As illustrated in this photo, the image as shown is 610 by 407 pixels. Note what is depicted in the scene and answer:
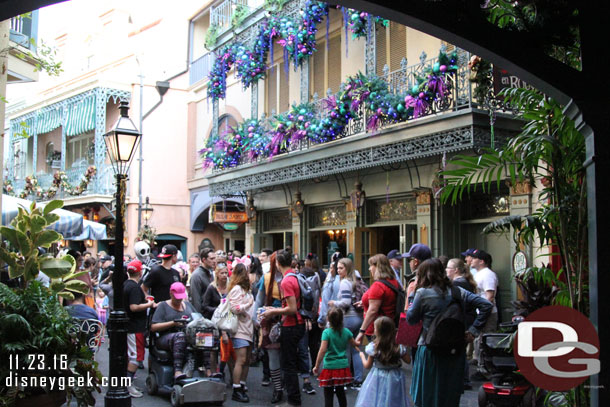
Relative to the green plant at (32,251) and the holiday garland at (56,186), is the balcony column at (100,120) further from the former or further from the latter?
the green plant at (32,251)

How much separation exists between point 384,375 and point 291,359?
2111 millimetres

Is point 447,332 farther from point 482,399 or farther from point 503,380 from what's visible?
point 482,399

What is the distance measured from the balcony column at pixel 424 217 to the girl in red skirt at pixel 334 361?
6639 mm

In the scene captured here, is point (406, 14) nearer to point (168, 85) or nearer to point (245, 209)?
point (245, 209)

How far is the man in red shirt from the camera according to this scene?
8219 millimetres

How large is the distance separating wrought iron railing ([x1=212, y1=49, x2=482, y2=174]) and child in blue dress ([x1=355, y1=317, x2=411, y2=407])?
429cm

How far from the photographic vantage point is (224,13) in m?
21.9

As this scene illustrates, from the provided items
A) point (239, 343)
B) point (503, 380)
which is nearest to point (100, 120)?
point (239, 343)

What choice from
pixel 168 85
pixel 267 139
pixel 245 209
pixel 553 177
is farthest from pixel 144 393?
pixel 168 85

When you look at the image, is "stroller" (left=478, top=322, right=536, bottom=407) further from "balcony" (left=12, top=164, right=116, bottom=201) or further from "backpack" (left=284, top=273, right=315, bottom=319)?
"balcony" (left=12, top=164, right=116, bottom=201)

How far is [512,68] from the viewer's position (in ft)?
13.6

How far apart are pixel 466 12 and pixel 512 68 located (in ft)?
1.58

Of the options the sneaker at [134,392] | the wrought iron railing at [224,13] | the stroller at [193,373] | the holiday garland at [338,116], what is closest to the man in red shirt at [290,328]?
the stroller at [193,373]
